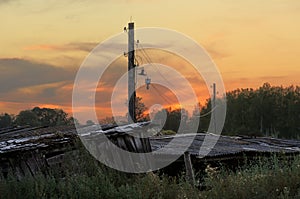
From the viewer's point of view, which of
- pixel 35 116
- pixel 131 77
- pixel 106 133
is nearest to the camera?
pixel 106 133

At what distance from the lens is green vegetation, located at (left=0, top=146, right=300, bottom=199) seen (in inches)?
355

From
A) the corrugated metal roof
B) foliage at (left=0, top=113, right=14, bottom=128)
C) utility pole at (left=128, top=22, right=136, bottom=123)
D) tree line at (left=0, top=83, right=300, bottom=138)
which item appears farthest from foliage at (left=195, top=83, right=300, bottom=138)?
the corrugated metal roof

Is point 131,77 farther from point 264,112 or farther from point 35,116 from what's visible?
point 264,112

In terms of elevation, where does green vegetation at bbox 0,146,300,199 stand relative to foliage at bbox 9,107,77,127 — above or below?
below

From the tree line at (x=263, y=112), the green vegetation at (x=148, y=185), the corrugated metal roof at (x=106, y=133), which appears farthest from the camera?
the tree line at (x=263, y=112)

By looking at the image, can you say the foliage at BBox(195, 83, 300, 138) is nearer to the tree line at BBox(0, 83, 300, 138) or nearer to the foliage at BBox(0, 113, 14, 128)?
the tree line at BBox(0, 83, 300, 138)

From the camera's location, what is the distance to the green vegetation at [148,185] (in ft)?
29.6

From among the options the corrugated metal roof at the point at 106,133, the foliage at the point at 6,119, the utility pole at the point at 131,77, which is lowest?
the corrugated metal roof at the point at 106,133

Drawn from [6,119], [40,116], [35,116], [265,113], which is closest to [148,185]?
[35,116]

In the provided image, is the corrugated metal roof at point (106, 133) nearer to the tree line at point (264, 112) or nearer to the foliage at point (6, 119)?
the foliage at point (6, 119)

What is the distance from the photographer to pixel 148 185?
396 inches

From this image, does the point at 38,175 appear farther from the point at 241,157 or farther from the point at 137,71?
the point at 137,71

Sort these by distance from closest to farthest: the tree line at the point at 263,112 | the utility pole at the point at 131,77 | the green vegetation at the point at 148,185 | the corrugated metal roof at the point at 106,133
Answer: the green vegetation at the point at 148,185
the corrugated metal roof at the point at 106,133
the utility pole at the point at 131,77
the tree line at the point at 263,112

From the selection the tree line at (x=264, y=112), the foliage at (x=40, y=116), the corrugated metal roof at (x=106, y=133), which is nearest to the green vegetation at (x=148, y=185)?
the corrugated metal roof at (x=106, y=133)
